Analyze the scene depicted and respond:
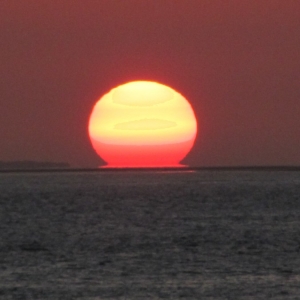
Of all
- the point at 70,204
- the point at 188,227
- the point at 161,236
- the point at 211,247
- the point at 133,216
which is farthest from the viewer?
the point at 70,204

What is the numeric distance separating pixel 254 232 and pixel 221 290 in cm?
2181

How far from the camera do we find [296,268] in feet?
124

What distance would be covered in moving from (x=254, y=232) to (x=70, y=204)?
36.0 metres

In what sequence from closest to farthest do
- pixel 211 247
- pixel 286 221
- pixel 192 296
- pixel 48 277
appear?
pixel 192 296, pixel 48 277, pixel 211 247, pixel 286 221

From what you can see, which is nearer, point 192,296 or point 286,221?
point 192,296

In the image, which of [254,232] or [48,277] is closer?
[48,277]

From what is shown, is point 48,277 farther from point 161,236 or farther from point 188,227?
point 188,227

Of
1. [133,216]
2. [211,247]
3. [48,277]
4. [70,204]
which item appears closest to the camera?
[48,277]

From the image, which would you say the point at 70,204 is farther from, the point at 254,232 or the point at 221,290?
the point at 221,290

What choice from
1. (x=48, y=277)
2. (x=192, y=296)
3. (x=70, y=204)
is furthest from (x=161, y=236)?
(x=70, y=204)

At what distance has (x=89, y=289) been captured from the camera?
1287 inches

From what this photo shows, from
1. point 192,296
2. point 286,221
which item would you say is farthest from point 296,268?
point 286,221

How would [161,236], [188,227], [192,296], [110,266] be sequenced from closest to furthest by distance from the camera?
[192,296], [110,266], [161,236], [188,227]

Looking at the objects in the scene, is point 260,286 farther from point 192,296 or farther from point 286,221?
point 286,221
